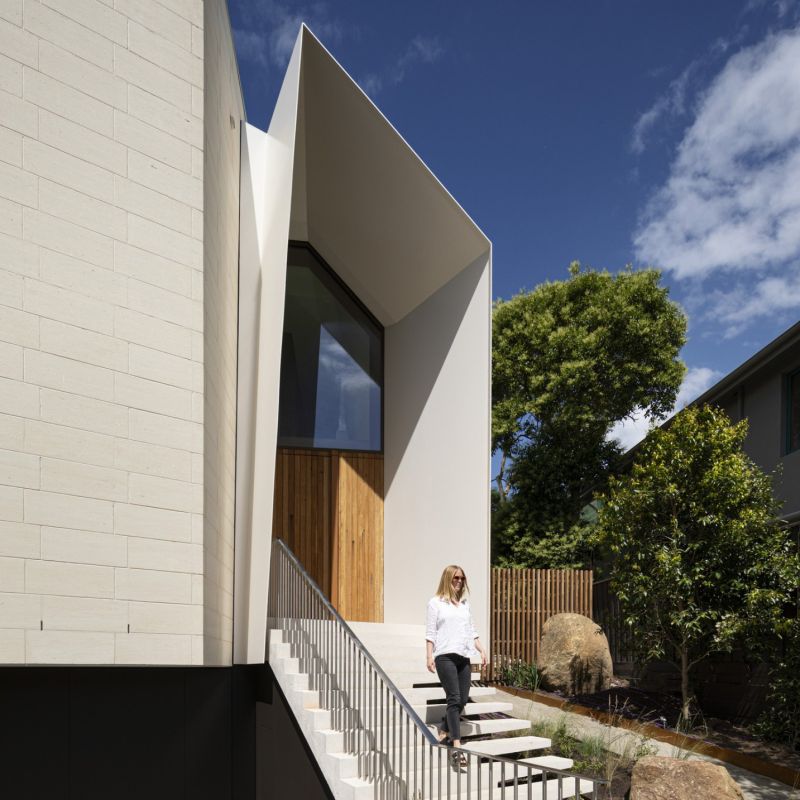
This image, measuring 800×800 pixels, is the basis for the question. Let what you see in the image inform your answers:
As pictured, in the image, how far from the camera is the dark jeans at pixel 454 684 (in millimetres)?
6281

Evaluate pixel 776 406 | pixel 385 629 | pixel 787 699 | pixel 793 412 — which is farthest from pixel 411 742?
pixel 776 406

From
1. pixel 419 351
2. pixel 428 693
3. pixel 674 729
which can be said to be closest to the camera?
pixel 428 693

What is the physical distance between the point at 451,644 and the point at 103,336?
3.64 metres

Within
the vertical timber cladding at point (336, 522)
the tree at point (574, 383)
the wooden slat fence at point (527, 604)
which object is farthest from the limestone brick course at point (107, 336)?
the tree at point (574, 383)

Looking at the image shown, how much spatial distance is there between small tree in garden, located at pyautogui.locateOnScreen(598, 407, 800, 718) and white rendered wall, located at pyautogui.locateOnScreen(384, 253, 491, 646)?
1809 millimetres

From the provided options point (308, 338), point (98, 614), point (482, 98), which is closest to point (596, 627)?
point (308, 338)

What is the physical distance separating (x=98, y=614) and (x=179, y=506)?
3.08 feet

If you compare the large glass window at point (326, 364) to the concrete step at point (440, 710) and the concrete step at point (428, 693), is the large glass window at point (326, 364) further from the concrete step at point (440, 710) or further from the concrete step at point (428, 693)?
the concrete step at point (440, 710)

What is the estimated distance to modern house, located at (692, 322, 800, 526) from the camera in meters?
12.1

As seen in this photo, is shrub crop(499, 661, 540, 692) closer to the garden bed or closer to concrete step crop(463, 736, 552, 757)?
the garden bed

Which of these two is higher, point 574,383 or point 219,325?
point 574,383

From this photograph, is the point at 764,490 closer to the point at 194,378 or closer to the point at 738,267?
the point at 194,378

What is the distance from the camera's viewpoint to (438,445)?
9.88 m

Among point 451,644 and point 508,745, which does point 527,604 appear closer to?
point 508,745
